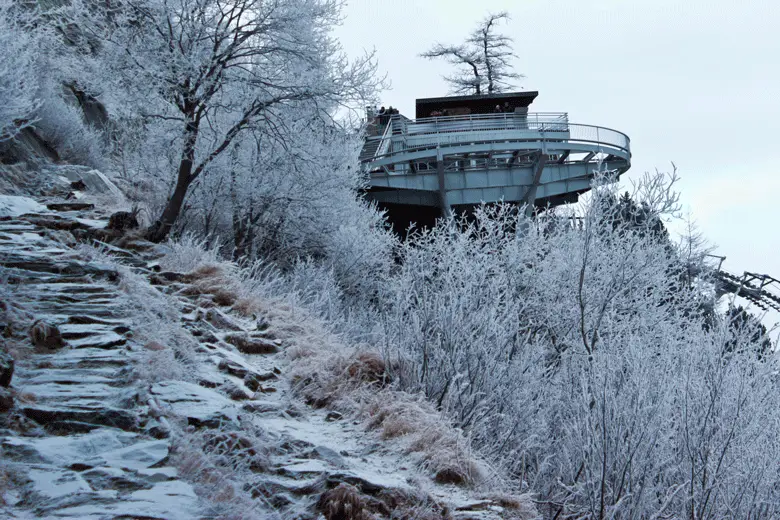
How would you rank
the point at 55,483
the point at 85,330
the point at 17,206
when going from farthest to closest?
the point at 17,206
the point at 85,330
the point at 55,483

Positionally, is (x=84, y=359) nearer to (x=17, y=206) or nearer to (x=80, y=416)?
(x=80, y=416)

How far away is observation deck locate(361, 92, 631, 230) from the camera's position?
22750 millimetres

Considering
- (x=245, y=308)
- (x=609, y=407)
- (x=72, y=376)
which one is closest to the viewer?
(x=72, y=376)

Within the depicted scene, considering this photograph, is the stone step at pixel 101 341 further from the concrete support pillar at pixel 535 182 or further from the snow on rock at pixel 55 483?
the concrete support pillar at pixel 535 182

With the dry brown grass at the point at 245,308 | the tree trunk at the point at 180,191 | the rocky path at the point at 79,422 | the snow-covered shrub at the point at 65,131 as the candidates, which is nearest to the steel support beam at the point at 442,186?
the snow-covered shrub at the point at 65,131

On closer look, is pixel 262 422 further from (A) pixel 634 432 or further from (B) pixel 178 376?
(A) pixel 634 432

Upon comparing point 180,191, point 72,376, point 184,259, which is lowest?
point 72,376

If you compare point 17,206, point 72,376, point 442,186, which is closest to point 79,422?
point 72,376

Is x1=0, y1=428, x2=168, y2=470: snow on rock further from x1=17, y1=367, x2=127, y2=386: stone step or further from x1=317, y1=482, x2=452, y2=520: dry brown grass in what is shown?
x1=317, y1=482, x2=452, y2=520: dry brown grass

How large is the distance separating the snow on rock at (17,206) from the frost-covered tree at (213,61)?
177 centimetres

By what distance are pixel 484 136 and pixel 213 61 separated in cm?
1416

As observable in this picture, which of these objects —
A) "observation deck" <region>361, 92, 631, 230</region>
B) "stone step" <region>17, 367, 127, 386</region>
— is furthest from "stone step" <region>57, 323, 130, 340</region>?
"observation deck" <region>361, 92, 631, 230</region>

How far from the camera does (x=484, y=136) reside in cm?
2294

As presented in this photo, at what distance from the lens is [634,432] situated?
4.83 meters
